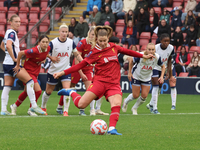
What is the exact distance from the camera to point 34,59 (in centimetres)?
863

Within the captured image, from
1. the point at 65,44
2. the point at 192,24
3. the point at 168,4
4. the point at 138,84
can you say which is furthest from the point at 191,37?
the point at 65,44

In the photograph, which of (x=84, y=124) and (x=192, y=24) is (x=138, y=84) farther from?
(x=192, y=24)

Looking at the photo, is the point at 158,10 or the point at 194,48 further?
the point at 158,10

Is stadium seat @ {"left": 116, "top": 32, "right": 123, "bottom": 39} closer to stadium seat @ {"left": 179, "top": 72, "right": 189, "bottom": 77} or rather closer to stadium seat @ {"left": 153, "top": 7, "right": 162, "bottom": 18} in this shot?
stadium seat @ {"left": 153, "top": 7, "right": 162, "bottom": 18}

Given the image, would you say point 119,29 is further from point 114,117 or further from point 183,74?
→ point 114,117

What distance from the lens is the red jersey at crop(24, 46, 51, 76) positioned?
8461 millimetres

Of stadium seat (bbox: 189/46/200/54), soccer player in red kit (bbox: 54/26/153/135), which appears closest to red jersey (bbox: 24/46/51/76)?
soccer player in red kit (bbox: 54/26/153/135)

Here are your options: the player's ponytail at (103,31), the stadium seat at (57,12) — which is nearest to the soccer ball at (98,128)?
the player's ponytail at (103,31)

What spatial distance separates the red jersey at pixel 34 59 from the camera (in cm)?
846

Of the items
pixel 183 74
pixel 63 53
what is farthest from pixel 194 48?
pixel 63 53

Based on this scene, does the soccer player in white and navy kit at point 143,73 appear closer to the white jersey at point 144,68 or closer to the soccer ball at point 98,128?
the white jersey at point 144,68

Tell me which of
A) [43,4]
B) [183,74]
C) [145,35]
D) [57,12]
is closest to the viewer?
[183,74]

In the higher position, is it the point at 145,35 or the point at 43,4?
the point at 43,4

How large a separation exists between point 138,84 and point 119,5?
10932mm
